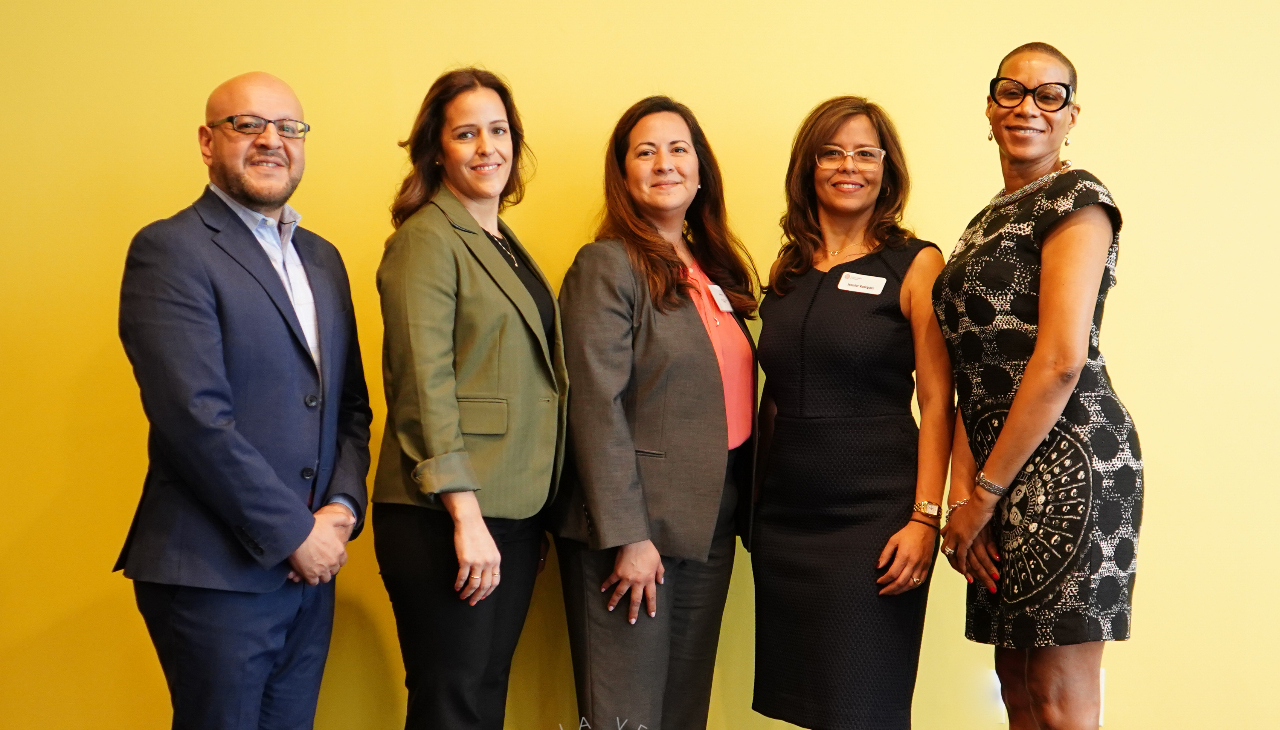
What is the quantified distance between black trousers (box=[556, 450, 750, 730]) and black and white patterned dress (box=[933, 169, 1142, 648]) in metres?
0.67

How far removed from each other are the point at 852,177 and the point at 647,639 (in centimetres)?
127

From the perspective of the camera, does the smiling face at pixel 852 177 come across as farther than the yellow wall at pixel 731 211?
No

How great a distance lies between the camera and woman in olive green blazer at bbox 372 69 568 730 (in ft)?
6.53

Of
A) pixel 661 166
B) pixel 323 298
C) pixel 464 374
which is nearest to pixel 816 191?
pixel 661 166

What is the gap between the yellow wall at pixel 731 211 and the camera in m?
2.65

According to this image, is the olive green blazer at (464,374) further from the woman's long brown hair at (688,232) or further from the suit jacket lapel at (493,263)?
the woman's long brown hair at (688,232)

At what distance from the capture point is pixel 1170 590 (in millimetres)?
2859

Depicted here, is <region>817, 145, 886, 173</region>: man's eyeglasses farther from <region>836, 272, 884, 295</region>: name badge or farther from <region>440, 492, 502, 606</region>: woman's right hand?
<region>440, 492, 502, 606</region>: woman's right hand

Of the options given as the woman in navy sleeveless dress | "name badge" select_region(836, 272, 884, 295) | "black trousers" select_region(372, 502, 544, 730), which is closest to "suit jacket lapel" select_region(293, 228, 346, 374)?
"black trousers" select_region(372, 502, 544, 730)

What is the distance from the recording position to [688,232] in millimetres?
2682

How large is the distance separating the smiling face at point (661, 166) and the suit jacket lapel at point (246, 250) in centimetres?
95

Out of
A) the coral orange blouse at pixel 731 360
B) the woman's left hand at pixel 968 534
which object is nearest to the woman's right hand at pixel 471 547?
the coral orange blouse at pixel 731 360

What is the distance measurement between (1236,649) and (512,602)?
227 cm

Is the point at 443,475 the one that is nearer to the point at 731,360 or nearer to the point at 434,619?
the point at 434,619
